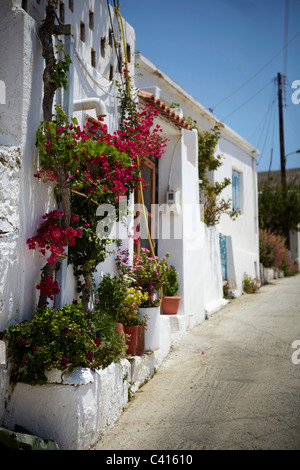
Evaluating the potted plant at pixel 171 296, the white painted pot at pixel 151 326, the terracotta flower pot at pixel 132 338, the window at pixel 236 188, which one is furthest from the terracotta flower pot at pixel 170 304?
the window at pixel 236 188

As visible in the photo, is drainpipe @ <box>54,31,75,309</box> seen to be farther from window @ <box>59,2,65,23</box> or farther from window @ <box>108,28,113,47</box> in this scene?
window @ <box>108,28,113,47</box>

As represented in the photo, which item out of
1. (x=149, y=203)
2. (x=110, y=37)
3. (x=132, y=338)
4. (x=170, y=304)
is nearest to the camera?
(x=132, y=338)

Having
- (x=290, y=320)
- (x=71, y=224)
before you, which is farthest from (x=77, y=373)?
(x=290, y=320)

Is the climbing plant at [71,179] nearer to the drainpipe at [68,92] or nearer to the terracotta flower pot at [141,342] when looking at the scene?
the drainpipe at [68,92]

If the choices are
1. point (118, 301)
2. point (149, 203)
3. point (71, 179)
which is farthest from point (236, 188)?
point (71, 179)

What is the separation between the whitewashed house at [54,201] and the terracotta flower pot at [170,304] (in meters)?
0.19

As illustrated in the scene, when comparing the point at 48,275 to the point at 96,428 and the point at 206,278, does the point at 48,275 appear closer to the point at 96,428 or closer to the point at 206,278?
the point at 96,428

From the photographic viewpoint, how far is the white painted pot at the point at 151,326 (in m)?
5.87

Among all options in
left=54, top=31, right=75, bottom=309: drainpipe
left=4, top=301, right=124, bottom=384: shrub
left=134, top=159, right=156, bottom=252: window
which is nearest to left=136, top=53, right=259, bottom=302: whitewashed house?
left=134, top=159, right=156, bottom=252: window

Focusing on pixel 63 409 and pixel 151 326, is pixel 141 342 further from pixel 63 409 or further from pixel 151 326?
pixel 63 409

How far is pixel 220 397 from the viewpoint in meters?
4.96

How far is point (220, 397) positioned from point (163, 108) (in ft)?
14.8

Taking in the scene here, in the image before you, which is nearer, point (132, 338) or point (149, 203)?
point (132, 338)
